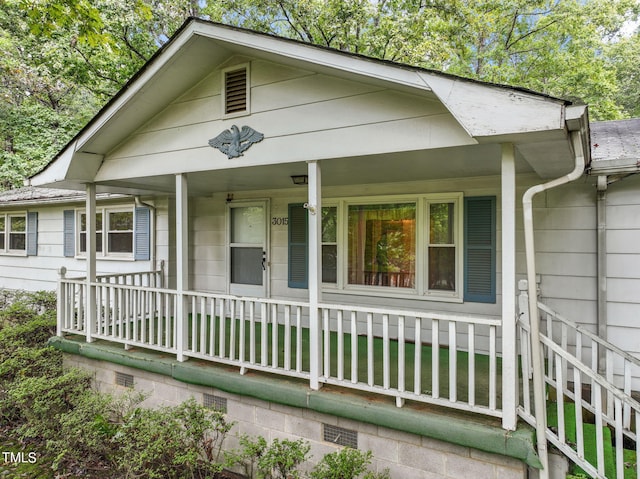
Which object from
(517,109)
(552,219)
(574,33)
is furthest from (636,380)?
(574,33)

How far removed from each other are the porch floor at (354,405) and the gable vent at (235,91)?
2832mm

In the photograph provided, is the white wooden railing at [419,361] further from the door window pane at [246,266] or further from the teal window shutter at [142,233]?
the teal window shutter at [142,233]

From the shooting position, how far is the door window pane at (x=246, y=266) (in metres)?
6.39

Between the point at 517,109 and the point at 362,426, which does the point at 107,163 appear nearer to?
the point at 362,426

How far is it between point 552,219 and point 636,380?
6.02 ft

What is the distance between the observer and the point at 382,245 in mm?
5324

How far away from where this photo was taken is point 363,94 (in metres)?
3.33

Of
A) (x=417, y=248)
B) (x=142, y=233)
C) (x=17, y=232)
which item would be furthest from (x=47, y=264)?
(x=417, y=248)

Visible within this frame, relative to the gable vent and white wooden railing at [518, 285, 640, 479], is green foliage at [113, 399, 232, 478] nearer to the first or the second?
white wooden railing at [518, 285, 640, 479]

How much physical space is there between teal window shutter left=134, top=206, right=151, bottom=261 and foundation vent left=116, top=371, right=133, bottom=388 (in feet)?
8.45

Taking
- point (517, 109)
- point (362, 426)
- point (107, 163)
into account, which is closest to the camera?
point (517, 109)

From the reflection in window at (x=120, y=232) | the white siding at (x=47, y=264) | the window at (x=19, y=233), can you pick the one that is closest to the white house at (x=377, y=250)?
the reflection in window at (x=120, y=232)

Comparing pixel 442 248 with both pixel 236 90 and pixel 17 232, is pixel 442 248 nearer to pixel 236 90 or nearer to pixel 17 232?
pixel 236 90

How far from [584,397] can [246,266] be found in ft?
16.3
